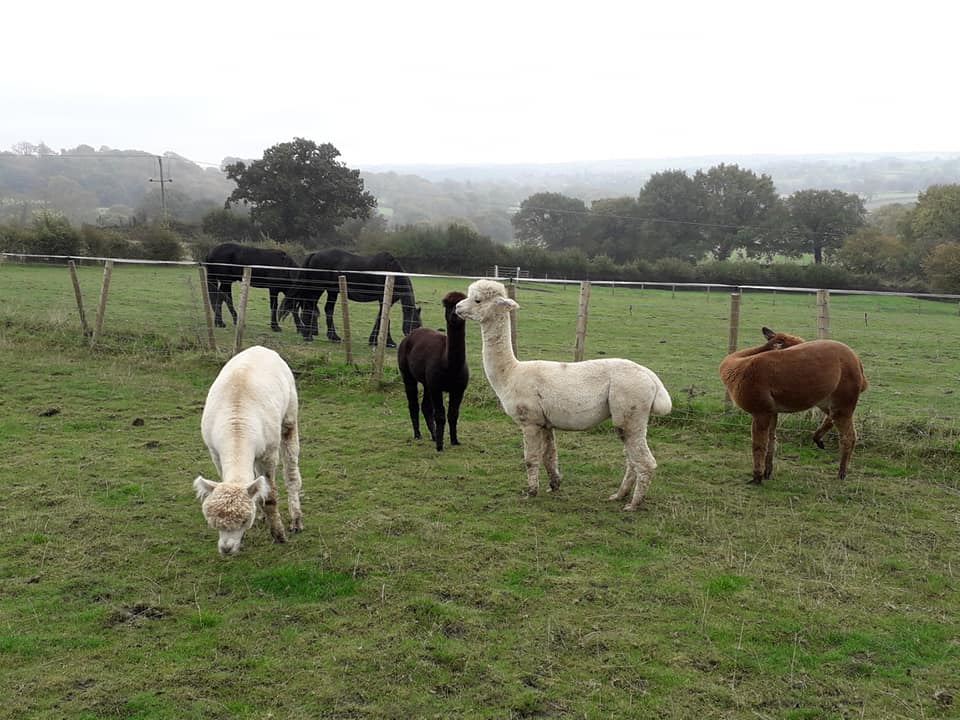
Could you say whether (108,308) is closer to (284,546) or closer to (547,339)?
(547,339)

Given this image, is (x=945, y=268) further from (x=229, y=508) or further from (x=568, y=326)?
(x=229, y=508)

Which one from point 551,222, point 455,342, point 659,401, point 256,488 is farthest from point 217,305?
point 551,222

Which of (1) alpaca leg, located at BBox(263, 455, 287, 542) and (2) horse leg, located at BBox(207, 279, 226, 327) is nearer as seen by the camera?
(1) alpaca leg, located at BBox(263, 455, 287, 542)

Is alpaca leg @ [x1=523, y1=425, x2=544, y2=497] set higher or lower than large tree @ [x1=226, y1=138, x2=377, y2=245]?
lower

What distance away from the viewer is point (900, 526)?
223 inches

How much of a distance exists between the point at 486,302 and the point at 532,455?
1.52 metres

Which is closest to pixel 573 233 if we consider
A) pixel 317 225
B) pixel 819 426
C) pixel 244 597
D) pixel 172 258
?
pixel 317 225

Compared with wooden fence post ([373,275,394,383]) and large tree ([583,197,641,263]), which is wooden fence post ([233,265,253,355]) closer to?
wooden fence post ([373,275,394,383])

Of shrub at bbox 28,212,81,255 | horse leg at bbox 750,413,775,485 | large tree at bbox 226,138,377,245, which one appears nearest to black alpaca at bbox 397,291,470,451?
horse leg at bbox 750,413,775,485

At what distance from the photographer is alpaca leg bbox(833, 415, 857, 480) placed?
675 cm

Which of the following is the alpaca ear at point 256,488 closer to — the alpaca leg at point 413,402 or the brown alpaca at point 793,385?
the alpaca leg at point 413,402

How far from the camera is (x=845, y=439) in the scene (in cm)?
678

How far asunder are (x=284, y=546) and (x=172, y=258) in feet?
96.3

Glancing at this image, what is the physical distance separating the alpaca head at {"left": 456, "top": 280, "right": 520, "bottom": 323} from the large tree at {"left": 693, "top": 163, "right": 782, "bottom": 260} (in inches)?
2207
